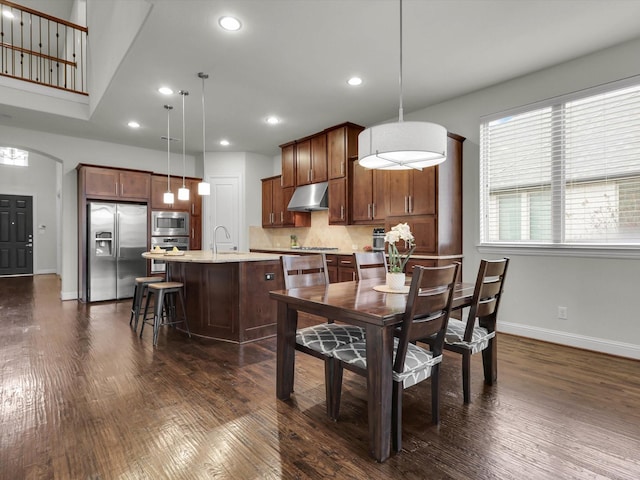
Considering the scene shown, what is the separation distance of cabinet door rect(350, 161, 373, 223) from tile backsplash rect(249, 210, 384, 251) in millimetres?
439

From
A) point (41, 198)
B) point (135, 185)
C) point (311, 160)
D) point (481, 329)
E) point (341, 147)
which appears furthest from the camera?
point (41, 198)

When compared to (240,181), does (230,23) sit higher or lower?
higher

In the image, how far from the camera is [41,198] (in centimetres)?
966

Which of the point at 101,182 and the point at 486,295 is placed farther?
the point at 101,182

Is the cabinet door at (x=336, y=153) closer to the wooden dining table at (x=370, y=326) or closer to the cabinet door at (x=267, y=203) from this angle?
the cabinet door at (x=267, y=203)

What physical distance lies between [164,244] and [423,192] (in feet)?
15.8

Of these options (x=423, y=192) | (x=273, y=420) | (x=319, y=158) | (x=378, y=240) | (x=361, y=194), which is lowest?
(x=273, y=420)

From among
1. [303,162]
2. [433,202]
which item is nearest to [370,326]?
[433,202]

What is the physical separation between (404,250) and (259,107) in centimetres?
266

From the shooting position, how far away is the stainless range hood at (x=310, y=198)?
5.49 m

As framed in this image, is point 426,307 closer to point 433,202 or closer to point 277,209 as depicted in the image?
point 433,202

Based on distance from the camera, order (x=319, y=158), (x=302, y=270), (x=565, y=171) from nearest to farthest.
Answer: (x=302, y=270) → (x=565, y=171) → (x=319, y=158)

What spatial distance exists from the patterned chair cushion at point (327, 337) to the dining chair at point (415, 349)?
0.23ft

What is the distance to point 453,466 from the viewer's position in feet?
5.40
